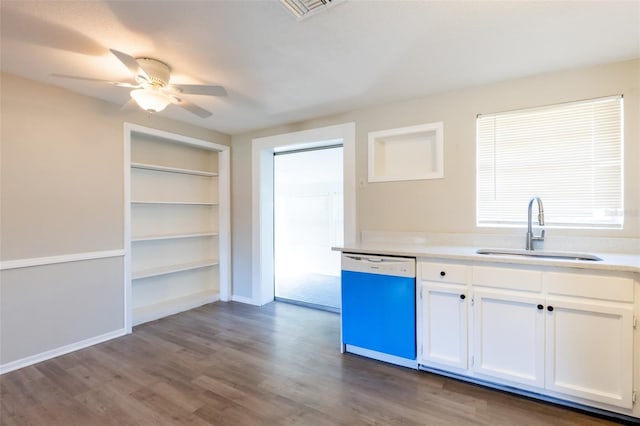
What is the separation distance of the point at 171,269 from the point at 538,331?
3664 mm

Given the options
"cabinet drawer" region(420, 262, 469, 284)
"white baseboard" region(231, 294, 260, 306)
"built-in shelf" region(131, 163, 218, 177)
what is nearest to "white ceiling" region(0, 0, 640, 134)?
"built-in shelf" region(131, 163, 218, 177)

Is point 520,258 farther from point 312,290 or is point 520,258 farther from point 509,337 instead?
point 312,290

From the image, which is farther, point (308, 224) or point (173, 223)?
point (308, 224)

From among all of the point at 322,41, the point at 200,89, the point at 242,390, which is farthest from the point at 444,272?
the point at 200,89

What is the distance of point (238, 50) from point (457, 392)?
2792 millimetres

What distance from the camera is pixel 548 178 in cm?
244

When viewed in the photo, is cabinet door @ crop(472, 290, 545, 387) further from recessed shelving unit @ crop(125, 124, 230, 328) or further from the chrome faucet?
recessed shelving unit @ crop(125, 124, 230, 328)

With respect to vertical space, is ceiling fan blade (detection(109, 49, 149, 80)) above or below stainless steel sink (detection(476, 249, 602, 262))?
above

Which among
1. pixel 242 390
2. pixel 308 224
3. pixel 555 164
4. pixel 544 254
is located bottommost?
pixel 242 390

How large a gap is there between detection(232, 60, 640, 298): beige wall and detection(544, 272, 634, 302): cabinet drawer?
0.63 m

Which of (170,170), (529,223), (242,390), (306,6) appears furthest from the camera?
(170,170)

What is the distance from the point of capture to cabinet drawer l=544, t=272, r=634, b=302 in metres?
1.74

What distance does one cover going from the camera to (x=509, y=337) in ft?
6.62

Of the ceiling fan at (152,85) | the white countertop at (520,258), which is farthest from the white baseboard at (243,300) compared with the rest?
the ceiling fan at (152,85)
